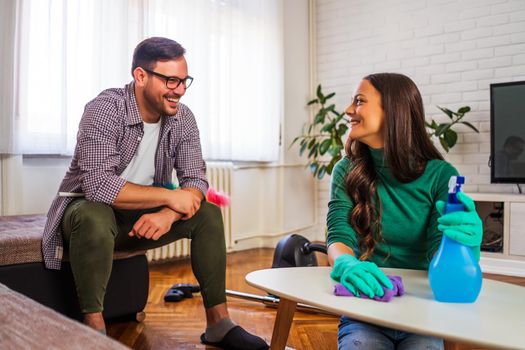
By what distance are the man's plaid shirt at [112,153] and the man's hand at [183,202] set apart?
0.47ft

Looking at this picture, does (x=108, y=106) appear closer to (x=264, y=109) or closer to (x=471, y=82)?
(x=264, y=109)

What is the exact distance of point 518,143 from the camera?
358cm

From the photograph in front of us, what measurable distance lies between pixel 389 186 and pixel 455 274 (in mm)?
465

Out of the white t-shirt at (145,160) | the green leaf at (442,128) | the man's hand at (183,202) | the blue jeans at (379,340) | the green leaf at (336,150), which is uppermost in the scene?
the green leaf at (442,128)

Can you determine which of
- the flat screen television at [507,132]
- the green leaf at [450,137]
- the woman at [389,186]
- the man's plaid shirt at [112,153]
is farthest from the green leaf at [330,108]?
the woman at [389,186]

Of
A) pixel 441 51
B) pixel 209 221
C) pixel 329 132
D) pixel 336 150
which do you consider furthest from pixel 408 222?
pixel 441 51

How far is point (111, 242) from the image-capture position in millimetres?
1564

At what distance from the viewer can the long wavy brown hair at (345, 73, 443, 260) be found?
131cm

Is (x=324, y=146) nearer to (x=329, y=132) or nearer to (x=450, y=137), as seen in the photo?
(x=329, y=132)

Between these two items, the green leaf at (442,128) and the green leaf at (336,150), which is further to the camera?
the green leaf at (336,150)

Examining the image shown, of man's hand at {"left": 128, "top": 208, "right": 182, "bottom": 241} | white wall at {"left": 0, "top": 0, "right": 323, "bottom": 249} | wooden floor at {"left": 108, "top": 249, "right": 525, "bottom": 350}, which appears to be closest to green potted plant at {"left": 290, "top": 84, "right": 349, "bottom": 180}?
white wall at {"left": 0, "top": 0, "right": 323, "bottom": 249}

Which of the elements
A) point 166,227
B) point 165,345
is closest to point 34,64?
point 166,227

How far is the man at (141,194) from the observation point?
1.56 metres

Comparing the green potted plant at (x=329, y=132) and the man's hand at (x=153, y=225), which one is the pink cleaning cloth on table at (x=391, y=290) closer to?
the man's hand at (x=153, y=225)
